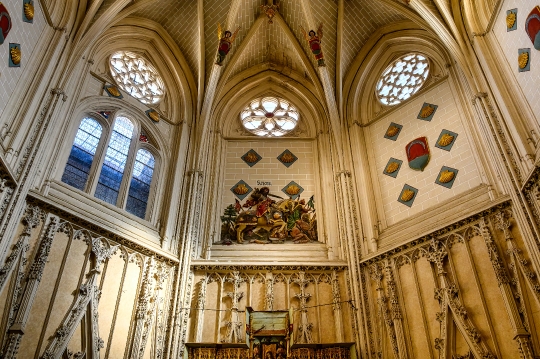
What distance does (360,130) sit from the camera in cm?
1352

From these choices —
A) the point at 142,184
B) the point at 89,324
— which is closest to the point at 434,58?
the point at 142,184

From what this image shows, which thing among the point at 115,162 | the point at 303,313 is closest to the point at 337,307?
the point at 303,313

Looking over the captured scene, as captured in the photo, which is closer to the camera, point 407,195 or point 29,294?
point 29,294

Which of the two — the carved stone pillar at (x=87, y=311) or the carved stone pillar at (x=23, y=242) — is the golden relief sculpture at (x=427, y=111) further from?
the carved stone pillar at (x=23, y=242)

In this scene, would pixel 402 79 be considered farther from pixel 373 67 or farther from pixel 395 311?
pixel 395 311

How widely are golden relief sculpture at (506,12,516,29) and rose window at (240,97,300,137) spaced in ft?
21.6

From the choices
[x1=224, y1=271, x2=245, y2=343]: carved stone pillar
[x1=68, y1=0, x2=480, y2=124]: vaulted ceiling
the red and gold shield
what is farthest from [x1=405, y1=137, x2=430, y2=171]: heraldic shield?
the red and gold shield

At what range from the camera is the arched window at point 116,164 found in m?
10.7

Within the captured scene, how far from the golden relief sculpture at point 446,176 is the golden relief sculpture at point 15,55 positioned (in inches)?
365

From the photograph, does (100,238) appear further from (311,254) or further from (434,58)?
(434,58)

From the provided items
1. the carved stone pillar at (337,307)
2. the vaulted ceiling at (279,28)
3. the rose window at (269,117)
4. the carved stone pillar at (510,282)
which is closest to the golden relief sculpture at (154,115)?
the vaulted ceiling at (279,28)

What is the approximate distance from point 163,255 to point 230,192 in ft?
9.94

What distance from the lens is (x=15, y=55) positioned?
9008mm

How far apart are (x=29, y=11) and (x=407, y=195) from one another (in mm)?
9181
